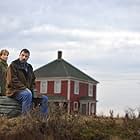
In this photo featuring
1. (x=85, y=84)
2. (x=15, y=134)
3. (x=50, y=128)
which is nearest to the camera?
(x=15, y=134)

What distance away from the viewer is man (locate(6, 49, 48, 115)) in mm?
9492

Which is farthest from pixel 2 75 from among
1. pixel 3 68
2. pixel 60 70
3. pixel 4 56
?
pixel 60 70

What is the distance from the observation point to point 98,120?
9.48m

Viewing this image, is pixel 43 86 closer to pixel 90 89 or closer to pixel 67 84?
pixel 67 84

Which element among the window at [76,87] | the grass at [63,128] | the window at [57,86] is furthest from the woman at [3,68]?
the window at [76,87]

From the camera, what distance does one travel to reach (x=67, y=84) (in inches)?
2413

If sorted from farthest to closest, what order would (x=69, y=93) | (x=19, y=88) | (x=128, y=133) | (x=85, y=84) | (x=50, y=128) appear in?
(x=85, y=84) < (x=69, y=93) < (x=19, y=88) < (x=128, y=133) < (x=50, y=128)

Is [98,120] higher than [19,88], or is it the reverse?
[19,88]

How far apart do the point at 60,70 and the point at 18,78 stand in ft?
178

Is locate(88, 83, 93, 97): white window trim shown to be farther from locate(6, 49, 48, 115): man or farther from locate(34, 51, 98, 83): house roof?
locate(6, 49, 48, 115): man

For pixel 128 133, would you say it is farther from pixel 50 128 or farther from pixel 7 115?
pixel 7 115

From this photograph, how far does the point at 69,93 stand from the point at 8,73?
165 ft

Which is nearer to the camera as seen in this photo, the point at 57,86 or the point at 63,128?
the point at 63,128

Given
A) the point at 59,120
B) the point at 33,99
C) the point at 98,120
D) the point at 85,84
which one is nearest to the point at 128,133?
the point at 98,120
